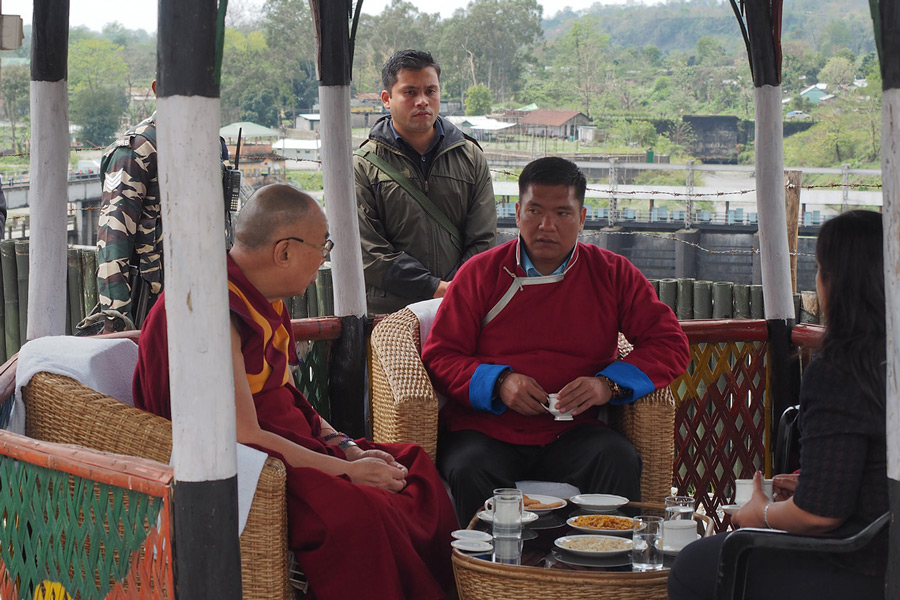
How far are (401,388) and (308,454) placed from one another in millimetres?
655

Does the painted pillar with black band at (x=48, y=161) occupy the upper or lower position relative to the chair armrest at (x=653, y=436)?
upper

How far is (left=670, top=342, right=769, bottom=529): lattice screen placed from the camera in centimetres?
398

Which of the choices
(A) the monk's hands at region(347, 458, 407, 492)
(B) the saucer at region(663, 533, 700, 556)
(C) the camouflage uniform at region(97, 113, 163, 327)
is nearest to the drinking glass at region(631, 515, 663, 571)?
(B) the saucer at region(663, 533, 700, 556)

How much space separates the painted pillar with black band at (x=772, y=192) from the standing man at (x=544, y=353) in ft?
2.50

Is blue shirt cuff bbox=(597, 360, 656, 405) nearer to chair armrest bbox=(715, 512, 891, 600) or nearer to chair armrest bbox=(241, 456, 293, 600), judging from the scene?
chair armrest bbox=(715, 512, 891, 600)

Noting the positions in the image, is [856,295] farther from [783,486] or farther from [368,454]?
[368,454]

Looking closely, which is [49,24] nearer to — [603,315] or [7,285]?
[603,315]

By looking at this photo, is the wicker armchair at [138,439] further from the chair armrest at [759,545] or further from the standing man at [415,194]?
the standing man at [415,194]

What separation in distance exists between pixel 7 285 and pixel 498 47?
180 feet

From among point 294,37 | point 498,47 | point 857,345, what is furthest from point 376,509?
point 498,47

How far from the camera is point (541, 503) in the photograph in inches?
111

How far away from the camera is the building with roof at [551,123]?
49406 millimetres

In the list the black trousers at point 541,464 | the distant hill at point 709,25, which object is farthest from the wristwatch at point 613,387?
the distant hill at point 709,25

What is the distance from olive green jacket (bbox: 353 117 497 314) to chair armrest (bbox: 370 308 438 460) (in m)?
0.40
